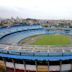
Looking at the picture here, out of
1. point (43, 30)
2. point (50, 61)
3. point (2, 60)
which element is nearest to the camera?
point (50, 61)

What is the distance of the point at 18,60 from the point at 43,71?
9.63ft

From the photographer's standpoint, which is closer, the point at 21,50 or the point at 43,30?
the point at 21,50

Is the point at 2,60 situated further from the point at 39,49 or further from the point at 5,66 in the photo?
the point at 39,49

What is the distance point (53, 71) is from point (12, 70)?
179 inches

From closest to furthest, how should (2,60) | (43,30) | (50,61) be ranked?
(50,61) < (2,60) < (43,30)

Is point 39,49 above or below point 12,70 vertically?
above

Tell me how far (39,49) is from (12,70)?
3.93 m

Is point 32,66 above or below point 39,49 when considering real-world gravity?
below

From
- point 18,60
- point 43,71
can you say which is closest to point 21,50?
point 18,60

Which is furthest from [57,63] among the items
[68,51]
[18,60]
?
[18,60]

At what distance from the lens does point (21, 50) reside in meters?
19.2

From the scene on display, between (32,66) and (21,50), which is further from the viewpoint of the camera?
(21,50)

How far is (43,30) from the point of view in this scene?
56125 millimetres

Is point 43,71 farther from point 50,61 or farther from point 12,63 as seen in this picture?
point 12,63
